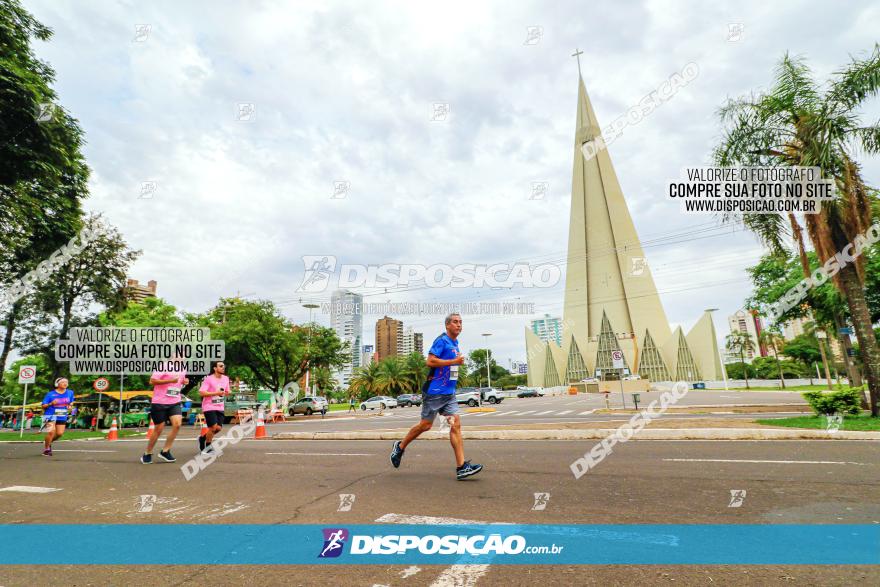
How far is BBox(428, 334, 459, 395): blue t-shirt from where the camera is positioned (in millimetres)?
5559

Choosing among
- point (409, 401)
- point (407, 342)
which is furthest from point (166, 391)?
point (407, 342)

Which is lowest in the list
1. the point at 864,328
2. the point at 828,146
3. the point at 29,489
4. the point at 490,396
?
the point at 490,396

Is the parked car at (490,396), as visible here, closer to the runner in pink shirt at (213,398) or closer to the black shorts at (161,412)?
the runner in pink shirt at (213,398)

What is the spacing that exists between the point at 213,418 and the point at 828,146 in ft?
51.2

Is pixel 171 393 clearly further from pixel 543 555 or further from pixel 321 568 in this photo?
pixel 543 555

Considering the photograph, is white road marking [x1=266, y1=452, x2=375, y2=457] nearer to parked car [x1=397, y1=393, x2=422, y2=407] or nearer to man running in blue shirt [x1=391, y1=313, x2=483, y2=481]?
man running in blue shirt [x1=391, y1=313, x2=483, y2=481]

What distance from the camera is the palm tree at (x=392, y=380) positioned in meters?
66.5

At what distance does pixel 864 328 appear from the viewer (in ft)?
38.2

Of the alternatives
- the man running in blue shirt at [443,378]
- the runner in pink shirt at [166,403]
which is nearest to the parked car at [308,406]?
the runner in pink shirt at [166,403]

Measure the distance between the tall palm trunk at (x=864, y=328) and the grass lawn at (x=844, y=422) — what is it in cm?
65

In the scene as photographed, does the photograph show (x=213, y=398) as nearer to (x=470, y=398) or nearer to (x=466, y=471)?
(x=466, y=471)

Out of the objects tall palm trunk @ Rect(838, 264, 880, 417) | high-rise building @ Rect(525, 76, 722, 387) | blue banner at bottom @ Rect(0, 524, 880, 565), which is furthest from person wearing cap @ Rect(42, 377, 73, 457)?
high-rise building @ Rect(525, 76, 722, 387)

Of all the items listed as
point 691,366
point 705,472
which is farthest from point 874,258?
point 691,366

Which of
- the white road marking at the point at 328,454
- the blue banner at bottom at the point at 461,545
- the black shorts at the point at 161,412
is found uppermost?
the black shorts at the point at 161,412
